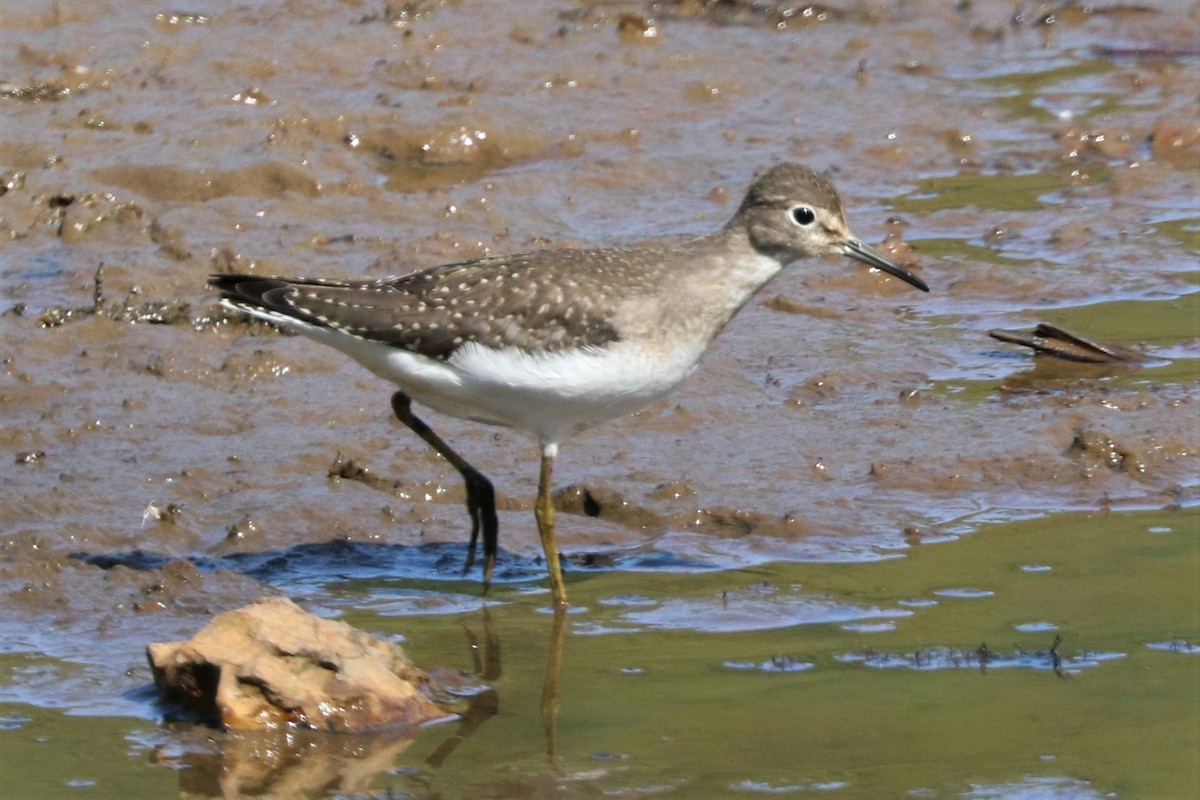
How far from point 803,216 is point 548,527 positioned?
6.04ft

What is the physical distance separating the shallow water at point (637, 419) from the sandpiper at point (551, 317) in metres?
0.75

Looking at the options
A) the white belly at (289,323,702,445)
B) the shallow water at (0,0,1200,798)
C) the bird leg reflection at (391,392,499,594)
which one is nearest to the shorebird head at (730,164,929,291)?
the white belly at (289,323,702,445)

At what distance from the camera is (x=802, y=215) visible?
8.12 metres

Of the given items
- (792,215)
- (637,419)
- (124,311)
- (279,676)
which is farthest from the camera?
(124,311)

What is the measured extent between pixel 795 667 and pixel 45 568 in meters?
3.23

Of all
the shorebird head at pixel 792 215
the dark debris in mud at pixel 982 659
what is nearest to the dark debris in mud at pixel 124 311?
the shorebird head at pixel 792 215

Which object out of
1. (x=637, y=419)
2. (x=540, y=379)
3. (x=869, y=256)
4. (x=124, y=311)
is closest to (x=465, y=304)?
(x=540, y=379)

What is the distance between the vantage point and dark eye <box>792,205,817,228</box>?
26.6 feet

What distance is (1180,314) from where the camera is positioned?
35.3 feet

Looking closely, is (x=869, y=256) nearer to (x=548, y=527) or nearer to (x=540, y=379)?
(x=540, y=379)

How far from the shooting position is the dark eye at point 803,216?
810 centimetres

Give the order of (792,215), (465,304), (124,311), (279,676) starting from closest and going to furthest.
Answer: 1. (279,676)
2. (465,304)
3. (792,215)
4. (124,311)

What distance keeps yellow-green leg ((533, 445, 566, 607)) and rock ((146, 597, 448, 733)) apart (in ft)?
4.40

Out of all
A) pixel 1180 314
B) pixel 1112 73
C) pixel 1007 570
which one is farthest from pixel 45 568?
pixel 1112 73
